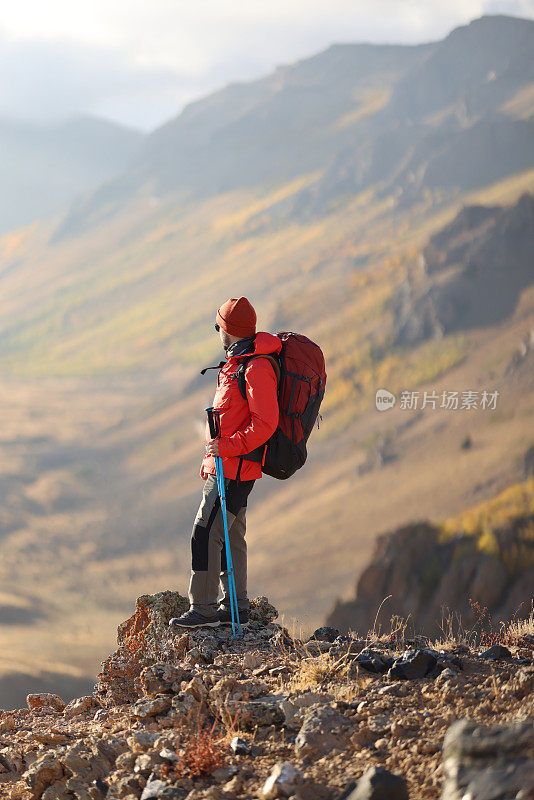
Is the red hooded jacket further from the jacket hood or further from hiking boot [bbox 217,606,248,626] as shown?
hiking boot [bbox 217,606,248,626]

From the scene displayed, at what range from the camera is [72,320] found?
305ft

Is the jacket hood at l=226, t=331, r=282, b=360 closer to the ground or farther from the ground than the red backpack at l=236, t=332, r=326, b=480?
farther from the ground

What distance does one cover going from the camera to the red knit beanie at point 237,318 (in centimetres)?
465

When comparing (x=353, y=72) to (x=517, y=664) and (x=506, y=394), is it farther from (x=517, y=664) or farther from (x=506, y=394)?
(x=517, y=664)

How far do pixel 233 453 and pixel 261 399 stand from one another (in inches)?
14.3

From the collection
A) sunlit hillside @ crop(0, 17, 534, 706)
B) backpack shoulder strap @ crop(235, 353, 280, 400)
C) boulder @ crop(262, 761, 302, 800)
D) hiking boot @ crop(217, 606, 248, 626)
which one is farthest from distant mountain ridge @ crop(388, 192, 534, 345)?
boulder @ crop(262, 761, 302, 800)

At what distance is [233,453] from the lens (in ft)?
15.1

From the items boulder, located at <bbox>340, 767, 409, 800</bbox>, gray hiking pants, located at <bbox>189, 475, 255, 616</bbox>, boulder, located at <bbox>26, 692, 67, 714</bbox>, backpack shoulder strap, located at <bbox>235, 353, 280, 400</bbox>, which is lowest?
boulder, located at <bbox>340, 767, 409, 800</bbox>

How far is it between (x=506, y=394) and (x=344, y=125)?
215ft

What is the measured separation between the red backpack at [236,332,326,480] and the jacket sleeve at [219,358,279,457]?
8 cm

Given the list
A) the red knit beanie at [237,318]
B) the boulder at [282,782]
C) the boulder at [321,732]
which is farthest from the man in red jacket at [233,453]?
the boulder at [282,782]

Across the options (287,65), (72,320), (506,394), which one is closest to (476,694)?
(506,394)

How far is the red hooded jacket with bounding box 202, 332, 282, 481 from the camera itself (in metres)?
4.47

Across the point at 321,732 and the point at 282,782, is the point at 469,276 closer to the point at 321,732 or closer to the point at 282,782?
the point at 321,732
